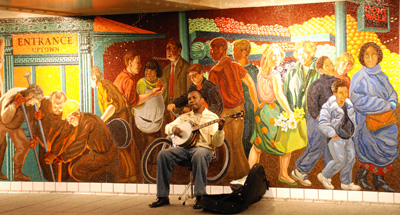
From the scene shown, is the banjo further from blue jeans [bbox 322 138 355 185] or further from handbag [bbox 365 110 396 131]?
handbag [bbox 365 110 396 131]

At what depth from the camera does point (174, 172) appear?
318 inches

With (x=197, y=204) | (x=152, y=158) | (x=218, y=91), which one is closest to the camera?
(x=197, y=204)

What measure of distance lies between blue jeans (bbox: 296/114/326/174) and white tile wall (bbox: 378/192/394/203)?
0.85 meters

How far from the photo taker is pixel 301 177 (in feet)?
24.7

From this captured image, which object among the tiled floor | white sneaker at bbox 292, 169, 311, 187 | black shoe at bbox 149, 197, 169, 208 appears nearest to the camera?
the tiled floor

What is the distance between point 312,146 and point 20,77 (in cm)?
413

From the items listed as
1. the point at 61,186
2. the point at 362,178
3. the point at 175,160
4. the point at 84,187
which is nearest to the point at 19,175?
the point at 61,186

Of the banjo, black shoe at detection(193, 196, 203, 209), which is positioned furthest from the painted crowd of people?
black shoe at detection(193, 196, 203, 209)

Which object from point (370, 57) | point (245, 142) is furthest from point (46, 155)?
point (370, 57)

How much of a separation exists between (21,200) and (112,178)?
1213mm

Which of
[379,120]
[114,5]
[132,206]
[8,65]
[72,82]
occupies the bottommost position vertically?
[132,206]

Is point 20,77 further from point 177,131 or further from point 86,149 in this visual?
point 177,131

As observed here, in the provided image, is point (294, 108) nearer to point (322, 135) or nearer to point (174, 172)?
point (322, 135)

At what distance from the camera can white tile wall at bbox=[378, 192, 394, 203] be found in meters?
7.07
